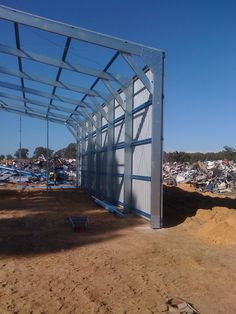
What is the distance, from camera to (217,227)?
906 centimetres

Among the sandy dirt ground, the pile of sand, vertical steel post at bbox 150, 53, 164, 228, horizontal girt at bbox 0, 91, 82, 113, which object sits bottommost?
the sandy dirt ground

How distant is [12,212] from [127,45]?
22.4 ft

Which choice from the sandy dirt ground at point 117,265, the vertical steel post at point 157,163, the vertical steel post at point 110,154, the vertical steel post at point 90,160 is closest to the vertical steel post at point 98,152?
Result: the vertical steel post at point 90,160

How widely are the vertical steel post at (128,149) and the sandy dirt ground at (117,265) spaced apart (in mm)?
1594

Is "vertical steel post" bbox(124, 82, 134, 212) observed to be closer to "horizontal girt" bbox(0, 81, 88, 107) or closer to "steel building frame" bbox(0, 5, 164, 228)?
"steel building frame" bbox(0, 5, 164, 228)

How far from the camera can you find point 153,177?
1047 cm

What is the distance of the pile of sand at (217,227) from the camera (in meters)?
8.48

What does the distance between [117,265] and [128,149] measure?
7.04 meters

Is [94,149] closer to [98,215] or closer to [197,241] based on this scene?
[98,215]

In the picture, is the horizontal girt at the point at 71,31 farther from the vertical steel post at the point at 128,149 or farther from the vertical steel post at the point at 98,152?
the vertical steel post at the point at 98,152

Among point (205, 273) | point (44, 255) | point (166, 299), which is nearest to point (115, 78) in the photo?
point (44, 255)

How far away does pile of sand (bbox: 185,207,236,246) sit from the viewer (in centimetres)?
848

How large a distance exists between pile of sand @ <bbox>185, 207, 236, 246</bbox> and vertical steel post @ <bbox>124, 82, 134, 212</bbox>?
291 cm

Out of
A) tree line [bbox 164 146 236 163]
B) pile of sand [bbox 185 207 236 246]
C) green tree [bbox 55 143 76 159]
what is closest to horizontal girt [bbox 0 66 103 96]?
pile of sand [bbox 185 207 236 246]
